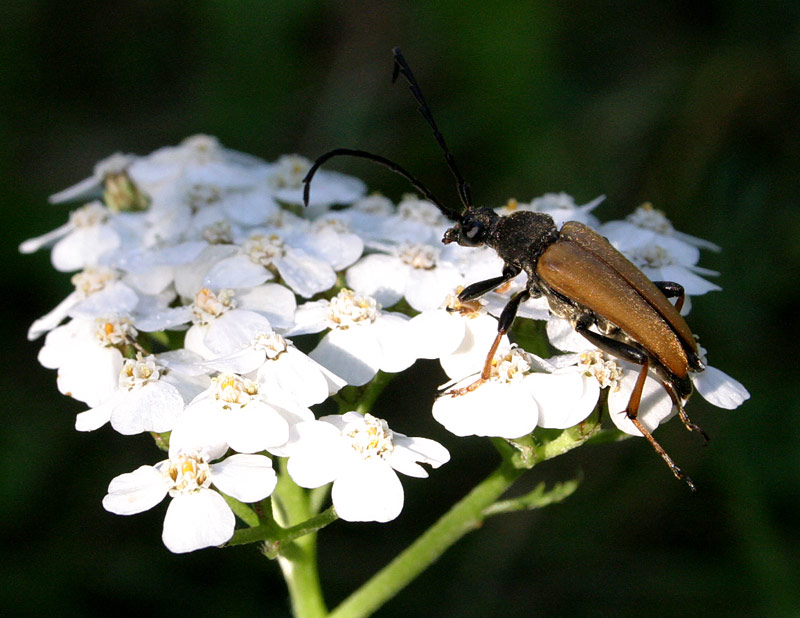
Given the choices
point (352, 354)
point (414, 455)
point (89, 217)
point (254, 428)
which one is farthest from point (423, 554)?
point (89, 217)

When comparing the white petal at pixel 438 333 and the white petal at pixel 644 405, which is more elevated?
the white petal at pixel 438 333

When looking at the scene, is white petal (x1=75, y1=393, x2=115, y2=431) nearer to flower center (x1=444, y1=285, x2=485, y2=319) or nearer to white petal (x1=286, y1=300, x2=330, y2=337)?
white petal (x1=286, y1=300, x2=330, y2=337)

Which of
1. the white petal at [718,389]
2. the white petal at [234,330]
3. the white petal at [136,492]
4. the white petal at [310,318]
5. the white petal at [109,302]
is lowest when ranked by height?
the white petal at [718,389]

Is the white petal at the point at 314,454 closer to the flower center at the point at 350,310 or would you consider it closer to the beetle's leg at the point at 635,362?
the flower center at the point at 350,310

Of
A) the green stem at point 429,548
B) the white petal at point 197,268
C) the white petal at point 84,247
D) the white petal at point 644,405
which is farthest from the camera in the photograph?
the white petal at point 84,247

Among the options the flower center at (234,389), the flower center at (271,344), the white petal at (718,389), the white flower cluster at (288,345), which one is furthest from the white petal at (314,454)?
the white petal at (718,389)

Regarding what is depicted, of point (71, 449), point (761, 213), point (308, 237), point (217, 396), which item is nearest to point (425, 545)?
point (217, 396)

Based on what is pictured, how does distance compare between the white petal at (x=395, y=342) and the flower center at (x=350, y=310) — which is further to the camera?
the flower center at (x=350, y=310)

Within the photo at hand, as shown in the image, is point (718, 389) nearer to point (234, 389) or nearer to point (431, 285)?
point (431, 285)

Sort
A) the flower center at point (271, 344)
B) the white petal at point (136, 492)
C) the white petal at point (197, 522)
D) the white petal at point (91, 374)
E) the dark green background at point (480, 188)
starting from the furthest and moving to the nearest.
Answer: the dark green background at point (480, 188), the white petal at point (91, 374), the flower center at point (271, 344), the white petal at point (136, 492), the white petal at point (197, 522)
